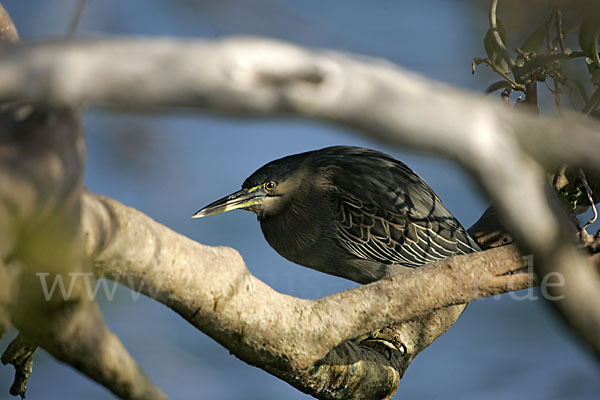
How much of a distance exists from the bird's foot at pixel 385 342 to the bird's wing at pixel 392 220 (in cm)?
43

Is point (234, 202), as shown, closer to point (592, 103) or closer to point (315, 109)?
point (592, 103)

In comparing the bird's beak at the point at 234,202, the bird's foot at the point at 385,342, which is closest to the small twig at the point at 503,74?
the bird's foot at the point at 385,342

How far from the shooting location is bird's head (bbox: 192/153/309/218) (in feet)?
8.15

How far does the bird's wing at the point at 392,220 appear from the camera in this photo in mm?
A: 2387

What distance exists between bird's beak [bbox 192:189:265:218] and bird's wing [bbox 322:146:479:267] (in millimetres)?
327

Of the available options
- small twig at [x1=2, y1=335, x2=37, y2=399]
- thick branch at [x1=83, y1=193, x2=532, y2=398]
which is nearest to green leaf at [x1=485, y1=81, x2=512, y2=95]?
thick branch at [x1=83, y1=193, x2=532, y2=398]

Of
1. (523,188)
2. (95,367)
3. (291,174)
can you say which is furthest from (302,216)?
(523,188)

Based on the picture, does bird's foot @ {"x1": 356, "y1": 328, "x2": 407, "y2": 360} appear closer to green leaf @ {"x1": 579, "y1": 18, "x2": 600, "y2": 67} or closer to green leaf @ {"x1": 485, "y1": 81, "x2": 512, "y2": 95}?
green leaf @ {"x1": 485, "y1": 81, "x2": 512, "y2": 95}

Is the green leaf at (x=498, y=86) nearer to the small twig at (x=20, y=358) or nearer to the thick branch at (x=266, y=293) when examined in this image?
the thick branch at (x=266, y=293)

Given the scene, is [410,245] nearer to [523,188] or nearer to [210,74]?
[523,188]

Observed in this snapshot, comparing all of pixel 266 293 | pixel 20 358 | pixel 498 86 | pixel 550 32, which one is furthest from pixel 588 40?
pixel 20 358

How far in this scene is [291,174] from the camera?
2.55 meters

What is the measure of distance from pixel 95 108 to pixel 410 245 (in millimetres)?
1852

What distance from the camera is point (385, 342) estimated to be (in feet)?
6.40
